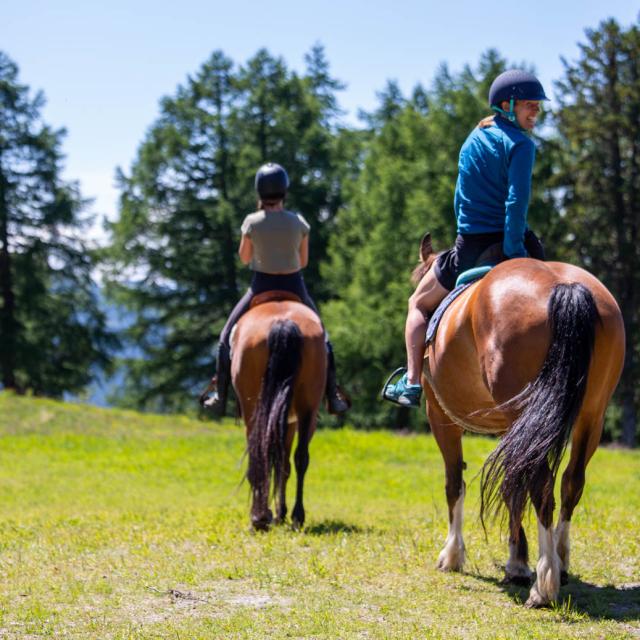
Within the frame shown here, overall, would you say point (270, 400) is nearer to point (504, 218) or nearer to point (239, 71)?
point (504, 218)

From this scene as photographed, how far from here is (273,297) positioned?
32.7ft

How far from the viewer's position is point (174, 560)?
740cm

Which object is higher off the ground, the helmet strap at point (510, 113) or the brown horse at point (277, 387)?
the helmet strap at point (510, 113)

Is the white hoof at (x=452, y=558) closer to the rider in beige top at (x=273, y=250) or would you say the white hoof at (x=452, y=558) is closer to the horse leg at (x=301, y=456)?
the horse leg at (x=301, y=456)

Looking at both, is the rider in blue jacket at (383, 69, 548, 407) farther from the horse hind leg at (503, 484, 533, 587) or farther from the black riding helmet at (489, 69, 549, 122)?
the horse hind leg at (503, 484, 533, 587)

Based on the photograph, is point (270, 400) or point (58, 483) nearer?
point (270, 400)

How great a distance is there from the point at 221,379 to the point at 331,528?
2.19 meters

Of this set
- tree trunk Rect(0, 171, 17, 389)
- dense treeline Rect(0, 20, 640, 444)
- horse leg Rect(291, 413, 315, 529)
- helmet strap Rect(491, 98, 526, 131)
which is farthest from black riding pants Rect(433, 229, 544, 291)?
tree trunk Rect(0, 171, 17, 389)

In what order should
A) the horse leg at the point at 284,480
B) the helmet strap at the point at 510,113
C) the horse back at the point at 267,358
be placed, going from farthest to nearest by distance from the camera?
the horse back at the point at 267,358
the horse leg at the point at 284,480
the helmet strap at the point at 510,113

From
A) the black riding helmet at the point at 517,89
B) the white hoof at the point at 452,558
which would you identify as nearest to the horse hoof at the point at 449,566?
the white hoof at the point at 452,558

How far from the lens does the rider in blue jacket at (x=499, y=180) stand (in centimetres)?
645

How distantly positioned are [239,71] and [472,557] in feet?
139

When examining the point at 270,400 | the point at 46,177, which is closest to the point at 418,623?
the point at 270,400

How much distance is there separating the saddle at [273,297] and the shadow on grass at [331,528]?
227 centimetres
